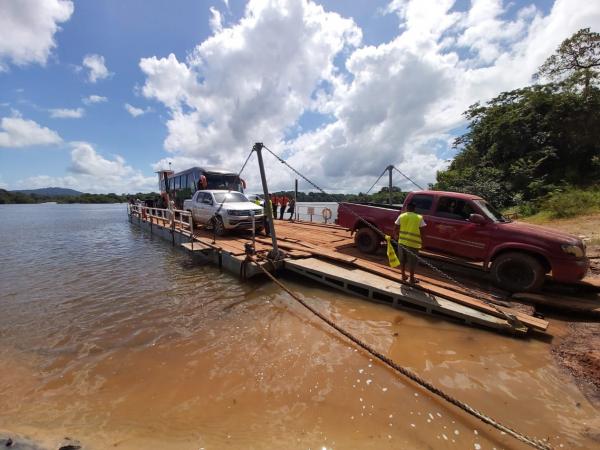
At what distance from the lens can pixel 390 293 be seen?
231 inches

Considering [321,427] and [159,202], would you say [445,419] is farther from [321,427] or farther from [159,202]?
[159,202]

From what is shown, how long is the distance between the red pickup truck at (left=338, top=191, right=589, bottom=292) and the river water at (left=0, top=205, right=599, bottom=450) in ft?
5.67

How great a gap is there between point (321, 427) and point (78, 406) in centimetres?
285

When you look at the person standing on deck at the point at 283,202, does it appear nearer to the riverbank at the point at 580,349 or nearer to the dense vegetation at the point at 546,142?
the dense vegetation at the point at 546,142

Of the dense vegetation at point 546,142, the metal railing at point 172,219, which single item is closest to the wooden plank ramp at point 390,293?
the metal railing at point 172,219

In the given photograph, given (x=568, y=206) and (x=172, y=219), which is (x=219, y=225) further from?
(x=568, y=206)

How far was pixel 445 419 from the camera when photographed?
307 centimetres

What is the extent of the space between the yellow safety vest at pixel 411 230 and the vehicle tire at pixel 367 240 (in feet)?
8.35

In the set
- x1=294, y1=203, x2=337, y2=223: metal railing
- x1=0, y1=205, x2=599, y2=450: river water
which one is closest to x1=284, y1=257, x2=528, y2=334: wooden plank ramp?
x1=0, y1=205, x2=599, y2=450: river water

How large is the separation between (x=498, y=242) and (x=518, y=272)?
687 millimetres

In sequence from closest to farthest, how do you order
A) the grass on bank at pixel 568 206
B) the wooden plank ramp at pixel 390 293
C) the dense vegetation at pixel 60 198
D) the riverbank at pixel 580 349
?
the riverbank at pixel 580 349, the wooden plank ramp at pixel 390 293, the grass on bank at pixel 568 206, the dense vegetation at pixel 60 198

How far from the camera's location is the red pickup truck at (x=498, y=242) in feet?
→ 17.8

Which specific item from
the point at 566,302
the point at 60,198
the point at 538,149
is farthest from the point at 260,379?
the point at 60,198

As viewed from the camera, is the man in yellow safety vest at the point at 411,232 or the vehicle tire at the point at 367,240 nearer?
the man in yellow safety vest at the point at 411,232
